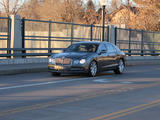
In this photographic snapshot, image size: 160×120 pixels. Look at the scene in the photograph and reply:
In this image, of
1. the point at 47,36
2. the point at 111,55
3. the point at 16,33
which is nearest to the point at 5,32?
the point at 16,33

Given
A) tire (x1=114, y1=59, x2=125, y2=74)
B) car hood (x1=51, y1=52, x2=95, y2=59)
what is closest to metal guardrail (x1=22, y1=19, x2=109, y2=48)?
tire (x1=114, y1=59, x2=125, y2=74)

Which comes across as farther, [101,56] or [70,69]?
[101,56]

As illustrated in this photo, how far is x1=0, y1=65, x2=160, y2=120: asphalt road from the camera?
7.89 meters

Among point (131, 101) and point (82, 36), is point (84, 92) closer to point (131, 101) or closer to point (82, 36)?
point (131, 101)

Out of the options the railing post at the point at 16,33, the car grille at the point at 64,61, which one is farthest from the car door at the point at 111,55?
the railing post at the point at 16,33

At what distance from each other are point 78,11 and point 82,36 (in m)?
42.7

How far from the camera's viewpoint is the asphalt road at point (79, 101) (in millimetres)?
7891

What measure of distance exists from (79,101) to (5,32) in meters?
12.4

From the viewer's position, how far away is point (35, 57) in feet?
75.6

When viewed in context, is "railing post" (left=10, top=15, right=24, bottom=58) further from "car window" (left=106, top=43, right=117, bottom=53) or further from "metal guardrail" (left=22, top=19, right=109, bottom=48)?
"car window" (left=106, top=43, right=117, bottom=53)

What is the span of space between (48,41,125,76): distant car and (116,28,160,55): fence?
1245 centimetres

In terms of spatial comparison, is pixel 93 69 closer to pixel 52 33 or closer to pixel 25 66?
pixel 25 66

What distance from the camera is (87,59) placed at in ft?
52.2

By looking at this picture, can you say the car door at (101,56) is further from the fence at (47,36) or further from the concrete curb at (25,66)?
the fence at (47,36)
